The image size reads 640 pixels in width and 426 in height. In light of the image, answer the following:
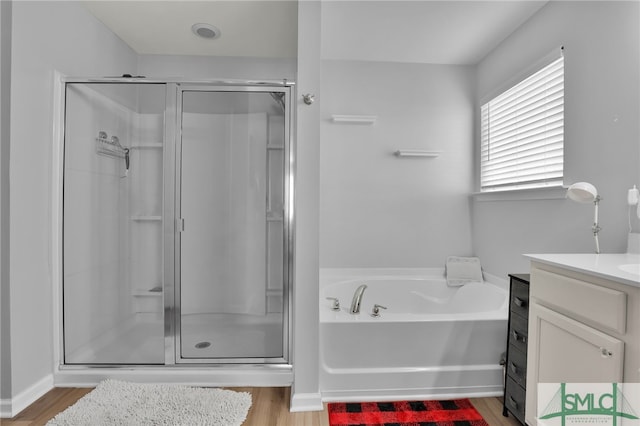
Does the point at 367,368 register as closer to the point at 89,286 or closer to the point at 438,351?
the point at 438,351

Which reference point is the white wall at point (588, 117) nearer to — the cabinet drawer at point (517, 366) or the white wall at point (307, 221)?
the cabinet drawer at point (517, 366)

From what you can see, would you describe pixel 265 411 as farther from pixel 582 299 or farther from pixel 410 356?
pixel 582 299

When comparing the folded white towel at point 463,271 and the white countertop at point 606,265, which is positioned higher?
the white countertop at point 606,265

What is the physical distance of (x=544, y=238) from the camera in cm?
216

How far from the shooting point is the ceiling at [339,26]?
2178 mm

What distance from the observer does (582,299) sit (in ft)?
3.87

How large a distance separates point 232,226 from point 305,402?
1.11 meters

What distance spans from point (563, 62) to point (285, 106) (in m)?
1.66

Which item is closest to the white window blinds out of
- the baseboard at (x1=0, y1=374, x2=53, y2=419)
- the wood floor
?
the wood floor

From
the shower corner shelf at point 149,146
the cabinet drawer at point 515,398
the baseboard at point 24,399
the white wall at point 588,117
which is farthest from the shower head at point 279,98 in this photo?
the baseboard at point 24,399

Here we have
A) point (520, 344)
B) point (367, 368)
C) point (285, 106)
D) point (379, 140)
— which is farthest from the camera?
point (379, 140)

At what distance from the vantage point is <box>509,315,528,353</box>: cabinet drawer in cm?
163

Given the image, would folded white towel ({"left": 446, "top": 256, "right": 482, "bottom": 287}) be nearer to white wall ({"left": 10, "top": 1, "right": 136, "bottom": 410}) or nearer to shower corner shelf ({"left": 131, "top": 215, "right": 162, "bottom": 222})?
shower corner shelf ({"left": 131, "top": 215, "right": 162, "bottom": 222})

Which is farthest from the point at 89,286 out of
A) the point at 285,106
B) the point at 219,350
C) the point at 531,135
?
the point at 531,135
